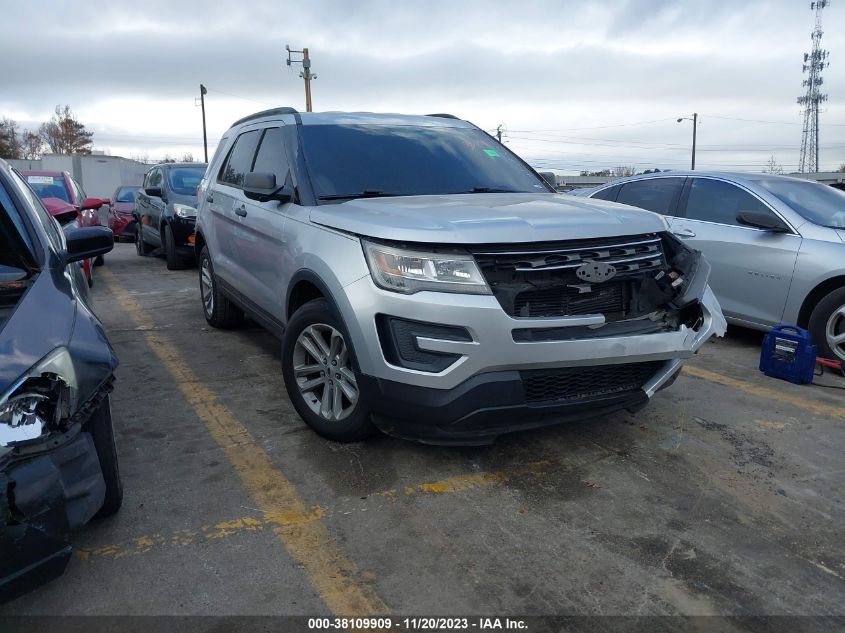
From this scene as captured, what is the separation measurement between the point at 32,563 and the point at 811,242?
5706 millimetres

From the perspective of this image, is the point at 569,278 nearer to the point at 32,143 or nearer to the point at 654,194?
the point at 654,194

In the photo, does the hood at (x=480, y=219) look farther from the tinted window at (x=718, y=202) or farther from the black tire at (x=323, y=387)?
the tinted window at (x=718, y=202)

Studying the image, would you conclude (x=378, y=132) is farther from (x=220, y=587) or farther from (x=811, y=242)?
(x=811, y=242)

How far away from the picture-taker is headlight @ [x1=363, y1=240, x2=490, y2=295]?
10.1ft

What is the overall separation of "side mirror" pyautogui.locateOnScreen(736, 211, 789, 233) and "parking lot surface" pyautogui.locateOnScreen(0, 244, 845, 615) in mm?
1672

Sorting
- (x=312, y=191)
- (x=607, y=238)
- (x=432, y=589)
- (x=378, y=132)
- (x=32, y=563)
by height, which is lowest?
(x=432, y=589)

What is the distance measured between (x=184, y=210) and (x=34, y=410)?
8.75m

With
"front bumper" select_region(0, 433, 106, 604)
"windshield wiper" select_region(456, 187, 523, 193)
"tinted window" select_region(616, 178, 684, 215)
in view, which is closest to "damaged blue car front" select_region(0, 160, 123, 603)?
"front bumper" select_region(0, 433, 106, 604)

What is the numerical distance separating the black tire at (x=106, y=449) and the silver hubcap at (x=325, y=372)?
114 centimetres

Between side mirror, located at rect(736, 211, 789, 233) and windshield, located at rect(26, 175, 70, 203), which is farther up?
windshield, located at rect(26, 175, 70, 203)

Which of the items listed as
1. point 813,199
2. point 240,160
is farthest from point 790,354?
point 240,160

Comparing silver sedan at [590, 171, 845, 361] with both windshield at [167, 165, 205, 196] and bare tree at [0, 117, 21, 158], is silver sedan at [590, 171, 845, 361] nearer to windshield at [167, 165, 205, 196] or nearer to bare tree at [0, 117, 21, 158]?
windshield at [167, 165, 205, 196]

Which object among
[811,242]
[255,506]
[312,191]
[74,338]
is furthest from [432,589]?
[811,242]

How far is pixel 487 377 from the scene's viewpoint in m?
3.07
